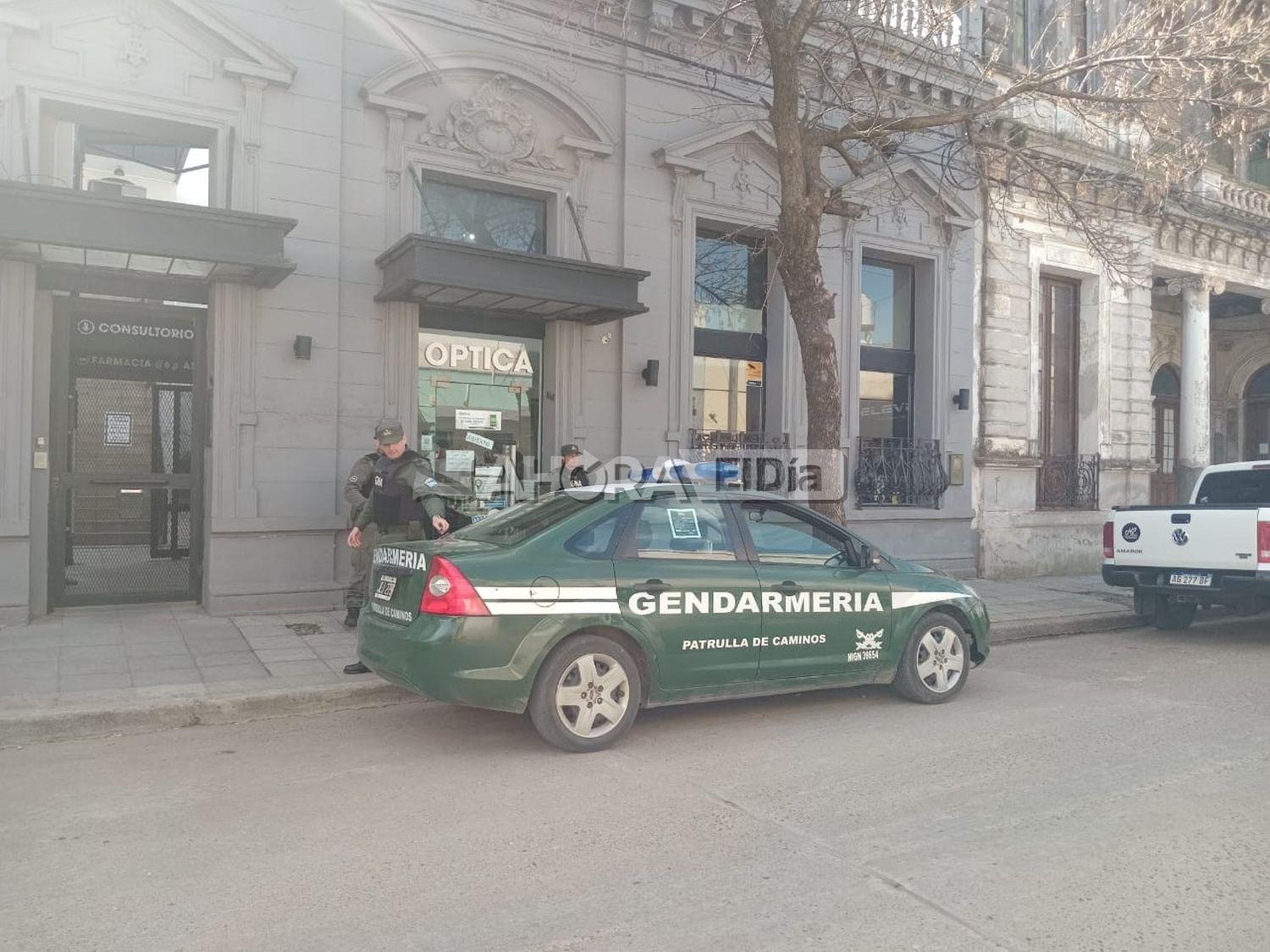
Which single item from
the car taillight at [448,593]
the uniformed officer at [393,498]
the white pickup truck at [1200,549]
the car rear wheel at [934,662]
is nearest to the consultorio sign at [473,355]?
the uniformed officer at [393,498]

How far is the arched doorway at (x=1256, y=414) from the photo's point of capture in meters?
21.2

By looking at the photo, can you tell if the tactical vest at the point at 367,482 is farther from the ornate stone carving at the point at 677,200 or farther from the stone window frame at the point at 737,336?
the ornate stone carving at the point at 677,200

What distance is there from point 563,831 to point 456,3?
29.2 feet

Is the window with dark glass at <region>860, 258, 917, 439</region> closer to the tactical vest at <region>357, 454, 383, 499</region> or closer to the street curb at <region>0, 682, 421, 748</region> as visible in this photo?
the tactical vest at <region>357, 454, 383, 499</region>

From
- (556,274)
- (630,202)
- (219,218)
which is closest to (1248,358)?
(630,202)

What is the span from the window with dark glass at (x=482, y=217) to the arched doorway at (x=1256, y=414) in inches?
700

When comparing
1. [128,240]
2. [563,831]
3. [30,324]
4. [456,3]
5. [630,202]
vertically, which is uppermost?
[456,3]

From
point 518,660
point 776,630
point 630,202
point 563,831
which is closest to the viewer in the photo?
point 563,831

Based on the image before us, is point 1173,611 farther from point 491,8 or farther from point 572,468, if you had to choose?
point 491,8

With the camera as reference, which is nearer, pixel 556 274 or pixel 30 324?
pixel 30 324

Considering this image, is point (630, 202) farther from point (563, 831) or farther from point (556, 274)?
point (563, 831)

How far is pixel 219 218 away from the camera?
8125mm

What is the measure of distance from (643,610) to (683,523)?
27.3 inches

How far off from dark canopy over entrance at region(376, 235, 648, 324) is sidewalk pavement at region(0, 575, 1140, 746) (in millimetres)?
3266
